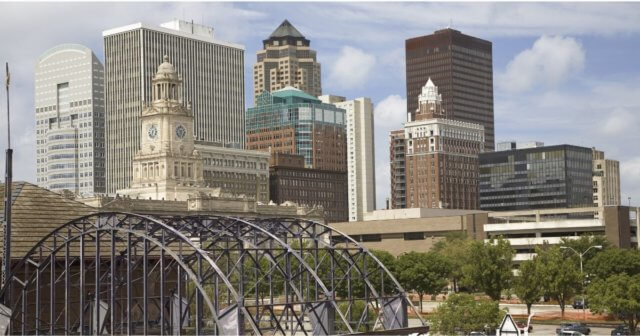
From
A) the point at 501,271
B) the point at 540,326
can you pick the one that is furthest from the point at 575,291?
the point at 540,326

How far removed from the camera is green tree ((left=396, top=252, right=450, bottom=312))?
15650 cm

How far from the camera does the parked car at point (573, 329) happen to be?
344ft

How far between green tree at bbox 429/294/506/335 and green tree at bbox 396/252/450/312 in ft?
179

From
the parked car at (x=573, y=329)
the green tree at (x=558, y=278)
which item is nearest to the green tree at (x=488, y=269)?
the green tree at (x=558, y=278)

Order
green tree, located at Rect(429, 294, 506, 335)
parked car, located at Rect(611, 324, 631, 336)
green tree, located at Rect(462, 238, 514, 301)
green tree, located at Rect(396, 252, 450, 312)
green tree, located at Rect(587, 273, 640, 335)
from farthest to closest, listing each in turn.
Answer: green tree, located at Rect(396, 252, 450, 312)
green tree, located at Rect(462, 238, 514, 301)
green tree, located at Rect(587, 273, 640, 335)
parked car, located at Rect(611, 324, 631, 336)
green tree, located at Rect(429, 294, 506, 335)

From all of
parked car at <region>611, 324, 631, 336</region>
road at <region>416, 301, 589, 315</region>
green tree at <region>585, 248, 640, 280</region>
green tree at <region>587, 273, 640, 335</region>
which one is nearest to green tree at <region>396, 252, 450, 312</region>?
road at <region>416, 301, 589, 315</region>

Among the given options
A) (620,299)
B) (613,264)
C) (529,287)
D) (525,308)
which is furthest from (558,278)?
(613,264)

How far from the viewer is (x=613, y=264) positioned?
157 m

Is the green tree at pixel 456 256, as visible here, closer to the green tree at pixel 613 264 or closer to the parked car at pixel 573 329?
the green tree at pixel 613 264

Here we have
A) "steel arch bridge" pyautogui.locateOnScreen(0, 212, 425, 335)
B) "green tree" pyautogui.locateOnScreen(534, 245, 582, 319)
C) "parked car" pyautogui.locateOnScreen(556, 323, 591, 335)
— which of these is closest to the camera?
"steel arch bridge" pyautogui.locateOnScreen(0, 212, 425, 335)

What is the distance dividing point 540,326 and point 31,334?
53.7 m

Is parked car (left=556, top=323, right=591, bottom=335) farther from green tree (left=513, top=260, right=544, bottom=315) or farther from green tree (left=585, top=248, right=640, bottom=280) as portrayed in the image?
green tree (left=585, top=248, right=640, bottom=280)

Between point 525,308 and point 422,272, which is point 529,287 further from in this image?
point 422,272

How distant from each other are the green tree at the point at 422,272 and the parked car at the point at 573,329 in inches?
1716
